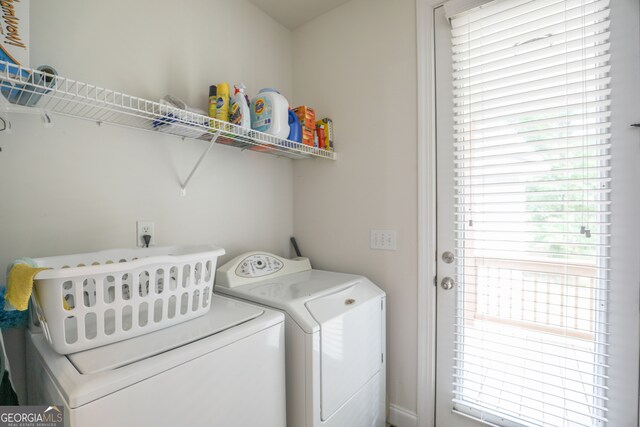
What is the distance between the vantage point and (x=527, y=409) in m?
1.31

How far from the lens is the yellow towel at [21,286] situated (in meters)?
0.70

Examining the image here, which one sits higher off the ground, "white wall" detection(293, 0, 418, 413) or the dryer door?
"white wall" detection(293, 0, 418, 413)

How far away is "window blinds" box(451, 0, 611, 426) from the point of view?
46.8 inches

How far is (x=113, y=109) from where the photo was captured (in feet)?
3.82

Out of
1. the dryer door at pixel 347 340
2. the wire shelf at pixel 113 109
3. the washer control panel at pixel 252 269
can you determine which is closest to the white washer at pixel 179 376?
the dryer door at pixel 347 340

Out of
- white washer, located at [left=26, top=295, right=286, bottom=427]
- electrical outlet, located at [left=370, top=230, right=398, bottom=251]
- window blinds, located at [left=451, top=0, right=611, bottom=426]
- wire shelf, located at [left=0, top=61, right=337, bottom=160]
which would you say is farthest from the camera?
electrical outlet, located at [left=370, top=230, right=398, bottom=251]

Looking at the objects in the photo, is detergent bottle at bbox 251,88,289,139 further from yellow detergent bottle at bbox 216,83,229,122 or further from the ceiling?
the ceiling

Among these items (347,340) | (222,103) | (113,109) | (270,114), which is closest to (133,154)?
(113,109)

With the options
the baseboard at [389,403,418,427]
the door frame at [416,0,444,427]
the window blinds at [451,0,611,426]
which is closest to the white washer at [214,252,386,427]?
the baseboard at [389,403,418,427]

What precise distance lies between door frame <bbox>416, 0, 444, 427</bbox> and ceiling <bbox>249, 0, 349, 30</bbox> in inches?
25.2

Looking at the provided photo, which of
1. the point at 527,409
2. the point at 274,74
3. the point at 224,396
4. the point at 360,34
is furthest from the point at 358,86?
the point at 527,409

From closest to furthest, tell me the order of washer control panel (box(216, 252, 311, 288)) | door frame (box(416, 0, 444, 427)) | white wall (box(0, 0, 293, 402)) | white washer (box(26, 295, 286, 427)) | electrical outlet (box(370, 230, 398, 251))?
white washer (box(26, 295, 286, 427)) < white wall (box(0, 0, 293, 402)) < washer control panel (box(216, 252, 311, 288)) < door frame (box(416, 0, 444, 427)) < electrical outlet (box(370, 230, 398, 251))

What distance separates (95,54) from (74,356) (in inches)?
46.6

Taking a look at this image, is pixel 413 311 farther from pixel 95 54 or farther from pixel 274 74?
pixel 95 54
